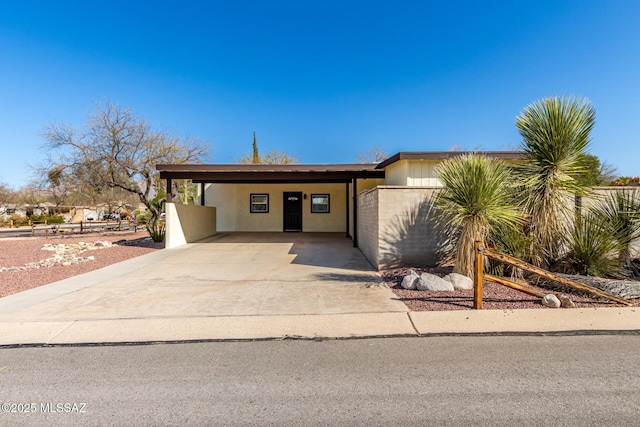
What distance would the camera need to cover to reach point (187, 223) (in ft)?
49.1

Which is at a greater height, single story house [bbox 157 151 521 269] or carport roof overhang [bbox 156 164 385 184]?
carport roof overhang [bbox 156 164 385 184]

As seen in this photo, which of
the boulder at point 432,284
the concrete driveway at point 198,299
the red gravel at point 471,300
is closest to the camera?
the concrete driveway at point 198,299

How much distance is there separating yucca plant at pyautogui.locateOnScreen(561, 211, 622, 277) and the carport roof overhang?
750 cm

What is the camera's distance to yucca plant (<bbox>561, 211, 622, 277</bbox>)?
21.5 ft

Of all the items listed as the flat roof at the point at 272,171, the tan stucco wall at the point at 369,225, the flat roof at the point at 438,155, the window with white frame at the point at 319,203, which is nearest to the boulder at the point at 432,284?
the tan stucco wall at the point at 369,225

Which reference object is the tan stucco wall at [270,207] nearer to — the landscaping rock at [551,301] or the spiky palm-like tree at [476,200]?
the spiky palm-like tree at [476,200]

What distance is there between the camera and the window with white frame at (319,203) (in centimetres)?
2014

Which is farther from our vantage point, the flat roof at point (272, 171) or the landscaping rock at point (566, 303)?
the flat roof at point (272, 171)

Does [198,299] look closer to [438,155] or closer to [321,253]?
[321,253]

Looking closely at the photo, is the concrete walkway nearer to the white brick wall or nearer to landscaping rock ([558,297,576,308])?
landscaping rock ([558,297,576,308])

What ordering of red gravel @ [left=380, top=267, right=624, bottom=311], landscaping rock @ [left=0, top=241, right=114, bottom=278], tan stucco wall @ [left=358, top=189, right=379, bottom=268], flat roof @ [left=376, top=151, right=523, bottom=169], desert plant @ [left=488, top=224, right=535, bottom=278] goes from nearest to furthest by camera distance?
red gravel @ [left=380, top=267, right=624, bottom=311]
desert plant @ [left=488, top=224, right=535, bottom=278]
tan stucco wall @ [left=358, top=189, right=379, bottom=268]
landscaping rock @ [left=0, top=241, right=114, bottom=278]
flat roof @ [left=376, top=151, right=523, bottom=169]

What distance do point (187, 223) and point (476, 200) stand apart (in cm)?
1237

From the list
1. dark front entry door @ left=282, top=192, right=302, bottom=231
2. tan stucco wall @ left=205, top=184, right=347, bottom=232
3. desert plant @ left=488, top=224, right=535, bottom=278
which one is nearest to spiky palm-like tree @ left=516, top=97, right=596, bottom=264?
desert plant @ left=488, top=224, right=535, bottom=278

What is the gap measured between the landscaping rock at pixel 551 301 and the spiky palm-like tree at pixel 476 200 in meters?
1.49
